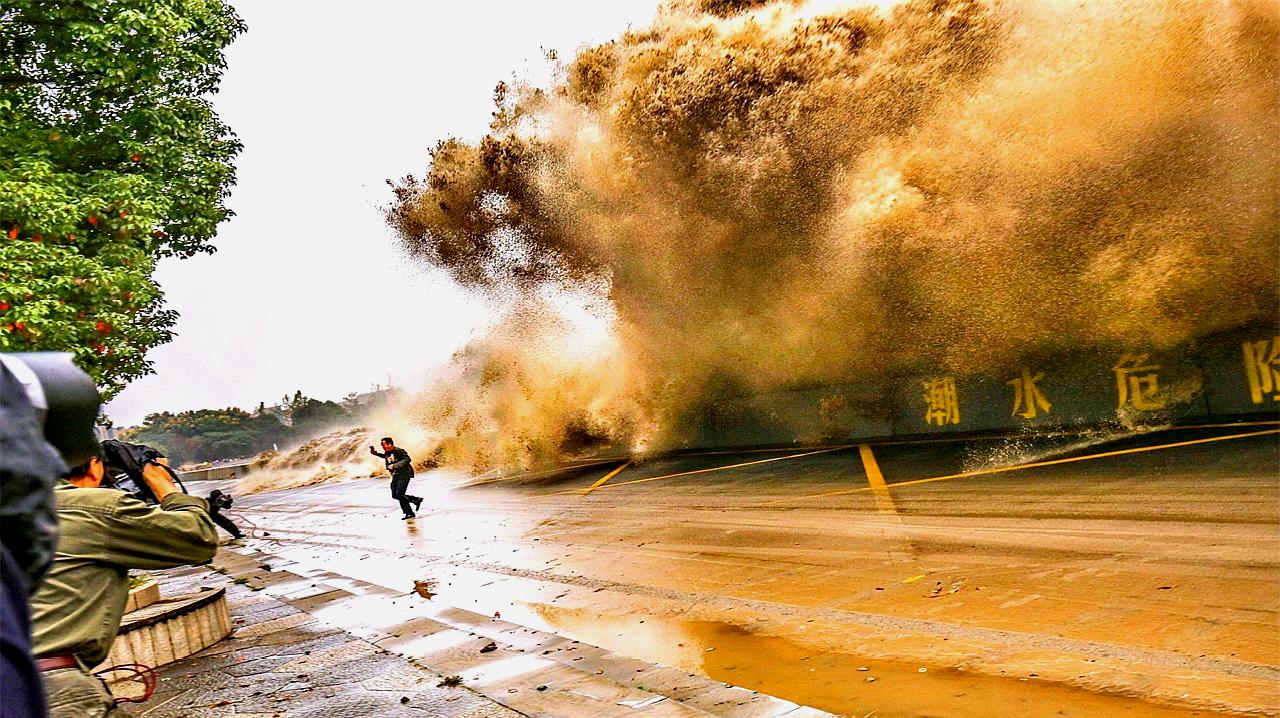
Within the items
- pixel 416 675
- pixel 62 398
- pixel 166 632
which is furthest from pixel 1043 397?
pixel 62 398

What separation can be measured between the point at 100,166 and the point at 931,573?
8.51 m

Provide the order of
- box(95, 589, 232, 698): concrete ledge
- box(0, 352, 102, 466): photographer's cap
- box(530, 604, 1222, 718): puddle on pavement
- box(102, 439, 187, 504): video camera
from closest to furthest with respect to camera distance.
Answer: box(0, 352, 102, 466): photographer's cap → box(102, 439, 187, 504): video camera → box(530, 604, 1222, 718): puddle on pavement → box(95, 589, 232, 698): concrete ledge

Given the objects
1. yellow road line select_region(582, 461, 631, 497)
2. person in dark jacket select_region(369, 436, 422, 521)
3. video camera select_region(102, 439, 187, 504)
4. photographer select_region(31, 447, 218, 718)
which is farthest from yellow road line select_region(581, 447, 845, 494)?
photographer select_region(31, 447, 218, 718)

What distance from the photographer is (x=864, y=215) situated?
16.3m

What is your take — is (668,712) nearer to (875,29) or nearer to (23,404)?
(23,404)

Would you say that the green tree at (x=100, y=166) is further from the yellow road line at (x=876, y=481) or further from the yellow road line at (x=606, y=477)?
the yellow road line at (x=606, y=477)

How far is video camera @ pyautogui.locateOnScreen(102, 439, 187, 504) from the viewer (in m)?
3.30

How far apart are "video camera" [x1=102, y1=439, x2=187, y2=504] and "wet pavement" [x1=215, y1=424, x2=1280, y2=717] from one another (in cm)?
329

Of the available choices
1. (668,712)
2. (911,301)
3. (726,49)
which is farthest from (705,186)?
(668,712)

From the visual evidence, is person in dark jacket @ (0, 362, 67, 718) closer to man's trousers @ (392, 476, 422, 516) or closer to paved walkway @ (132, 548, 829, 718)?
paved walkway @ (132, 548, 829, 718)

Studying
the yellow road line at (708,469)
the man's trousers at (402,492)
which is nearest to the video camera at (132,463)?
the man's trousers at (402,492)

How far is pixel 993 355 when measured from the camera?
1582 centimetres

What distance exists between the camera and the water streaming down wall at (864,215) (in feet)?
42.6

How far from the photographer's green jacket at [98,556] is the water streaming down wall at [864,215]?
42.8ft
